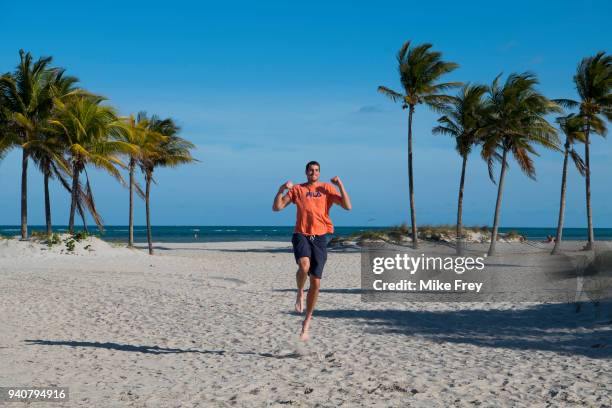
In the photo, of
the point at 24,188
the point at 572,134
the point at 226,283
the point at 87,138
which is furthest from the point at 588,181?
the point at 24,188

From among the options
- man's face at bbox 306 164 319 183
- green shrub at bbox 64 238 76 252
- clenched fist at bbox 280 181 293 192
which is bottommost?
green shrub at bbox 64 238 76 252

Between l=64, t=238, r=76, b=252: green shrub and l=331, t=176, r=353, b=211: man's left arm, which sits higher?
l=331, t=176, r=353, b=211: man's left arm

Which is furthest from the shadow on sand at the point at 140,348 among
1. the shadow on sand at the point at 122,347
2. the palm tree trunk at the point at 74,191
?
the palm tree trunk at the point at 74,191

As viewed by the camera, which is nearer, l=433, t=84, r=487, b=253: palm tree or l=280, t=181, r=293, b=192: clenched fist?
l=280, t=181, r=293, b=192: clenched fist

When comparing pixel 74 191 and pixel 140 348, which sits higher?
pixel 74 191

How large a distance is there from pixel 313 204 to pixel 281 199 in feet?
1.03

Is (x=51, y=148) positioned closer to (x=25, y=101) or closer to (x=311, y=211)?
(x=25, y=101)

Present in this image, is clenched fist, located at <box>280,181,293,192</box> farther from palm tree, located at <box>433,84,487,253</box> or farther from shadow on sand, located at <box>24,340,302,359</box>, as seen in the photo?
palm tree, located at <box>433,84,487,253</box>

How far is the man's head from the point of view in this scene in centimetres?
627

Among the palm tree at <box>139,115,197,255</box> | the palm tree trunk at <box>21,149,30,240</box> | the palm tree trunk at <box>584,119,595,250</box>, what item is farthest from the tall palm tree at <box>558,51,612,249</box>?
the palm tree trunk at <box>21,149,30,240</box>

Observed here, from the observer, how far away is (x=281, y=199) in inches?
244

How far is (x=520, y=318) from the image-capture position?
29.7 ft

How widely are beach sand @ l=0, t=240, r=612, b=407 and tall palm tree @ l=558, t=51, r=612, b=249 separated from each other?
52.2 ft

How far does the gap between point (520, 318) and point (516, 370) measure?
11.4ft
